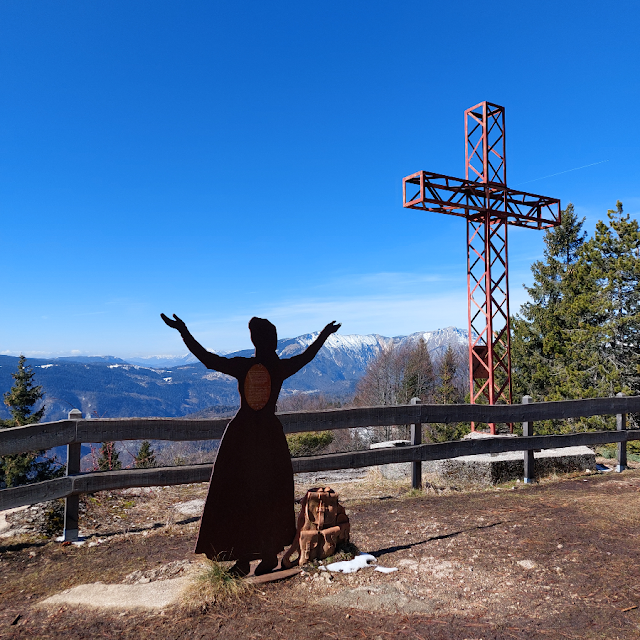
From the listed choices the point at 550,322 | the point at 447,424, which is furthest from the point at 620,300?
the point at 447,424

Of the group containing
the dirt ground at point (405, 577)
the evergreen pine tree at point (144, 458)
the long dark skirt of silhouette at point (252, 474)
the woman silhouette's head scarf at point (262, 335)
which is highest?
the woman silhouette's head scarf at point (262, 335)

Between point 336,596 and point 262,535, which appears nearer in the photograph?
point 336,596

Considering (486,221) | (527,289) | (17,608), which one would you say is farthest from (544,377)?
(17,608)

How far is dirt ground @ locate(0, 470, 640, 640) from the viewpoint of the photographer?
11.2 ft

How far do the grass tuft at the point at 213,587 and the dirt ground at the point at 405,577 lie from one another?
77mm

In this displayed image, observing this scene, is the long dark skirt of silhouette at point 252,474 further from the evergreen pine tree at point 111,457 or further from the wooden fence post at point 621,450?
the wooden fence post at point 621,450

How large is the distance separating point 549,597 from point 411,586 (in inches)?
41.2

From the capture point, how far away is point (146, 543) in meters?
5.30

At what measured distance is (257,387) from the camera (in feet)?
14.7

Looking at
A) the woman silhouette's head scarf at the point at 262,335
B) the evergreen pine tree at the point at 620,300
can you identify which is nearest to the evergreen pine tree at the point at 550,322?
the evergreen pine tree at the point at 620,300

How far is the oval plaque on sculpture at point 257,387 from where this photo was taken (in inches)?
174

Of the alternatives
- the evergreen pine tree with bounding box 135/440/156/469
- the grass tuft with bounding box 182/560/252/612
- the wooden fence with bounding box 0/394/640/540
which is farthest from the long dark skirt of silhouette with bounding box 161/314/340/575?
the evergreen pine tree with bounding box 135/440/156/469

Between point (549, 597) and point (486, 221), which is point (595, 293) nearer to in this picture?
point (486, 221)

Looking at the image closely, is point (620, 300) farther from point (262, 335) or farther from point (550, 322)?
point (262, 335)
